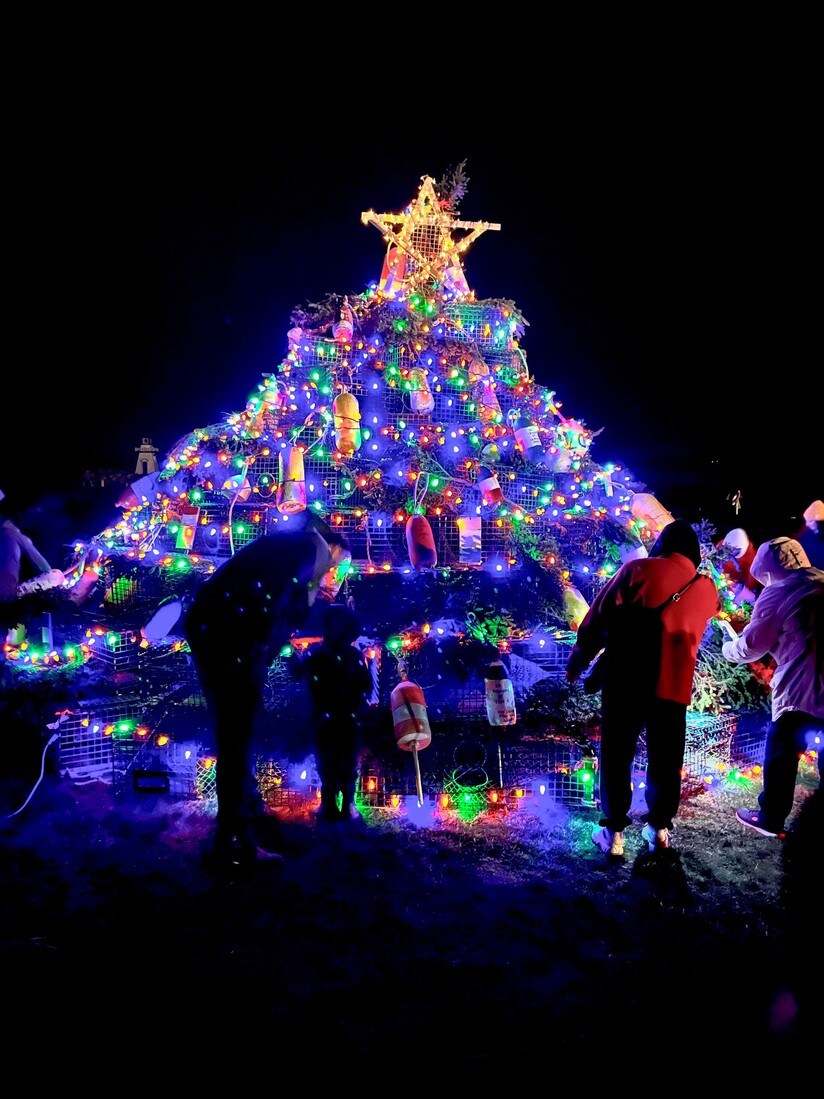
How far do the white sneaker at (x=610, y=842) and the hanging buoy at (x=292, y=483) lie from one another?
364cm

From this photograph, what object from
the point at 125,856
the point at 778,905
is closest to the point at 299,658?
the point at 125,856

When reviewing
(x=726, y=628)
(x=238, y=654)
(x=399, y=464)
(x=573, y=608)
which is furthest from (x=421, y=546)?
(x=726, y=628)

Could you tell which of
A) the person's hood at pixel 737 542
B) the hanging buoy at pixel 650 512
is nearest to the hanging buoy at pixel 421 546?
the hanging buoy at pixel 650 512

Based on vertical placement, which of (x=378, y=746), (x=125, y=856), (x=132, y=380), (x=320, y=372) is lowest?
(x=125, y=856)

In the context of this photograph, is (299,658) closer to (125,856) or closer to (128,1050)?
(125,856)

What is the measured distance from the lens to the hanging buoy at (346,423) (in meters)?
5.48

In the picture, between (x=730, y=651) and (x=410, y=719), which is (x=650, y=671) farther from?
(x=410, y=719)

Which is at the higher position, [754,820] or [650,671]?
[650,671]

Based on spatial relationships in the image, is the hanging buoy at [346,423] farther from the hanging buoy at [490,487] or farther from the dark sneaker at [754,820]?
the dark sneaker at [754,820]

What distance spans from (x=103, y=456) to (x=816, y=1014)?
21.8m

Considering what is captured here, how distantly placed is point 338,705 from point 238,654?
900 mm

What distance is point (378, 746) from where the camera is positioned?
411 cm

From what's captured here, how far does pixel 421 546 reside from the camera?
487 cm

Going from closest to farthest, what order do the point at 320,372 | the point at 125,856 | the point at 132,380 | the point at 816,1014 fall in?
1. the point at 816,1014
2. the point at 125,856
3. the point at 320,372
4. the point at 132,380
